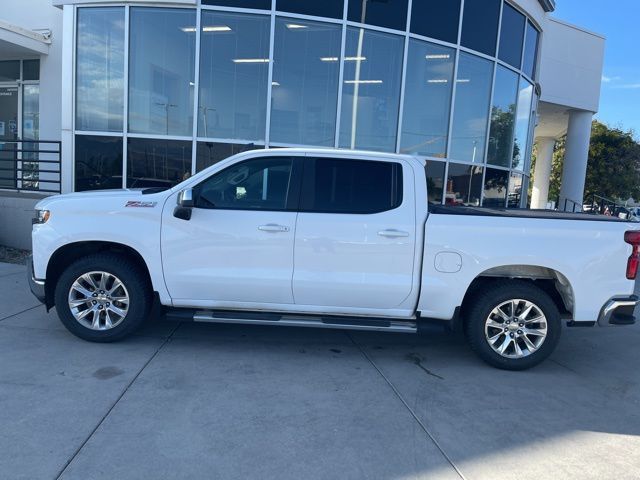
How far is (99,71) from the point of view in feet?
31.8

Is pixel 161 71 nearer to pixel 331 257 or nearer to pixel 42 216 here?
pixel 42 216

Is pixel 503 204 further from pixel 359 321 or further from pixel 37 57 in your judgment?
pixel 37 57

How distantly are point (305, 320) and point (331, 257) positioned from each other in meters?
0.66

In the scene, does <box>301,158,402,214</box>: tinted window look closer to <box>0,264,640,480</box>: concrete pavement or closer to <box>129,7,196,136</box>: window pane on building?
<box>0,264,640,480</box>: concrete pavement

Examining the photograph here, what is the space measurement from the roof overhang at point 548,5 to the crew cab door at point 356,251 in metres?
11.0

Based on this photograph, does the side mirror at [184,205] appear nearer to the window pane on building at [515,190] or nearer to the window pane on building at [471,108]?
the window pane on building at [471,108]

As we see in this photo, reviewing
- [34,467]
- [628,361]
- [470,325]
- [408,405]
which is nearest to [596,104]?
[628,361]

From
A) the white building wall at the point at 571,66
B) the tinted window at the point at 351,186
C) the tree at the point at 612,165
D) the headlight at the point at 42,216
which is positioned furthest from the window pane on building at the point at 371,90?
the tree at the point at 612,165

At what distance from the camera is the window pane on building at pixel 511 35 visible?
11.6 m

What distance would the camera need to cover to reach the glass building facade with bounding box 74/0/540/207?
9.50 m

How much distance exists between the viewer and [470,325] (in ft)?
15.9

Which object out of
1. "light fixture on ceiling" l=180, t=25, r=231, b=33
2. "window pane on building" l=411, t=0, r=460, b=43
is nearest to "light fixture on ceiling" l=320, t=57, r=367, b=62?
"window pane on building" l=411, t=0, r=460, b=43

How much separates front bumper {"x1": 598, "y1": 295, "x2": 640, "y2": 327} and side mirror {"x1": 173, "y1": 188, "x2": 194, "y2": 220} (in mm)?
3937

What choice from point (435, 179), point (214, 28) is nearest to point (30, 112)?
point (214, 28)
